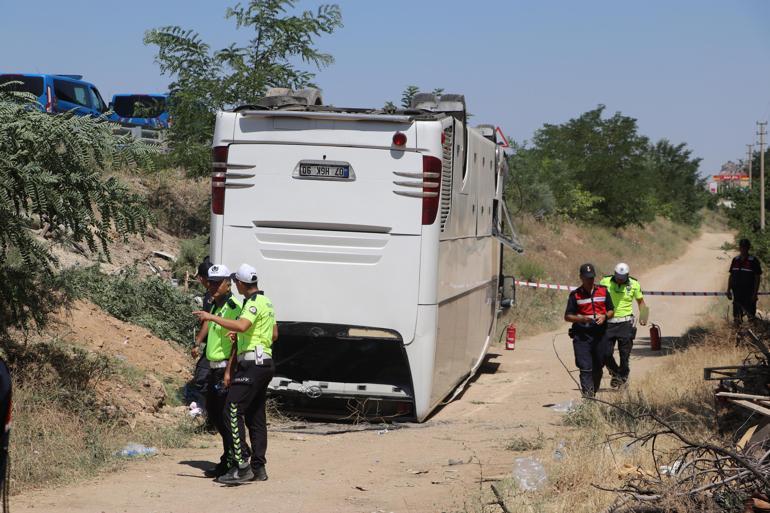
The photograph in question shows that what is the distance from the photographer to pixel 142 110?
65.7 ft

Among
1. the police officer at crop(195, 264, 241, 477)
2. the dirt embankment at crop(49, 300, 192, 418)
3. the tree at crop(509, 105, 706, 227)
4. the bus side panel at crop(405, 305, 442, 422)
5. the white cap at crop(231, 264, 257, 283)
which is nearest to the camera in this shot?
the white cap at crop(231, 264, 257, 283)

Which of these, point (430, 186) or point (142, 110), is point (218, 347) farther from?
point (142, 110)

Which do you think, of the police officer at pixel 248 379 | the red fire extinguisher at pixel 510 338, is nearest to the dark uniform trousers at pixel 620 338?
the police officer at pixel 248 379

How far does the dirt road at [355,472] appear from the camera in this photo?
845cm

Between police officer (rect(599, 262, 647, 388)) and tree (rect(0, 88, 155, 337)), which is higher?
tree (rect(0, 88, 155, 337))

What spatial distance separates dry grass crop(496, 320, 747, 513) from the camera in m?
8.09

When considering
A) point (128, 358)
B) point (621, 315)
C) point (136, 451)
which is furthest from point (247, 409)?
point (621, 315)

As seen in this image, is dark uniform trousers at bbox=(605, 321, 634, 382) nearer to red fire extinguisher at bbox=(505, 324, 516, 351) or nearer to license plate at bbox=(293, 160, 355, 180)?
license plate at bbox=(293, 160, 355, 180)

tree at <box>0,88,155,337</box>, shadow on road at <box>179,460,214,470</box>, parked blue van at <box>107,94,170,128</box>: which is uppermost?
parked blue van at <box>107,94,170,128</box>

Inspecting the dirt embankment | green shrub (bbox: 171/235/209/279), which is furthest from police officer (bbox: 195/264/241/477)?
green shrub (bbox: 171/235/209/279)

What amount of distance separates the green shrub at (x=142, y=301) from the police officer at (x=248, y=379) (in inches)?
207

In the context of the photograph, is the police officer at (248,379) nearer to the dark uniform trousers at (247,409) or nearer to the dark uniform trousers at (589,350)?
the dark uniform trousers at (247,409)

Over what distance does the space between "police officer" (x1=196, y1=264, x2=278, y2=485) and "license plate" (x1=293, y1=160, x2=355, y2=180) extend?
9.16 ft

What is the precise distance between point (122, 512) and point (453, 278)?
20.3 ft
